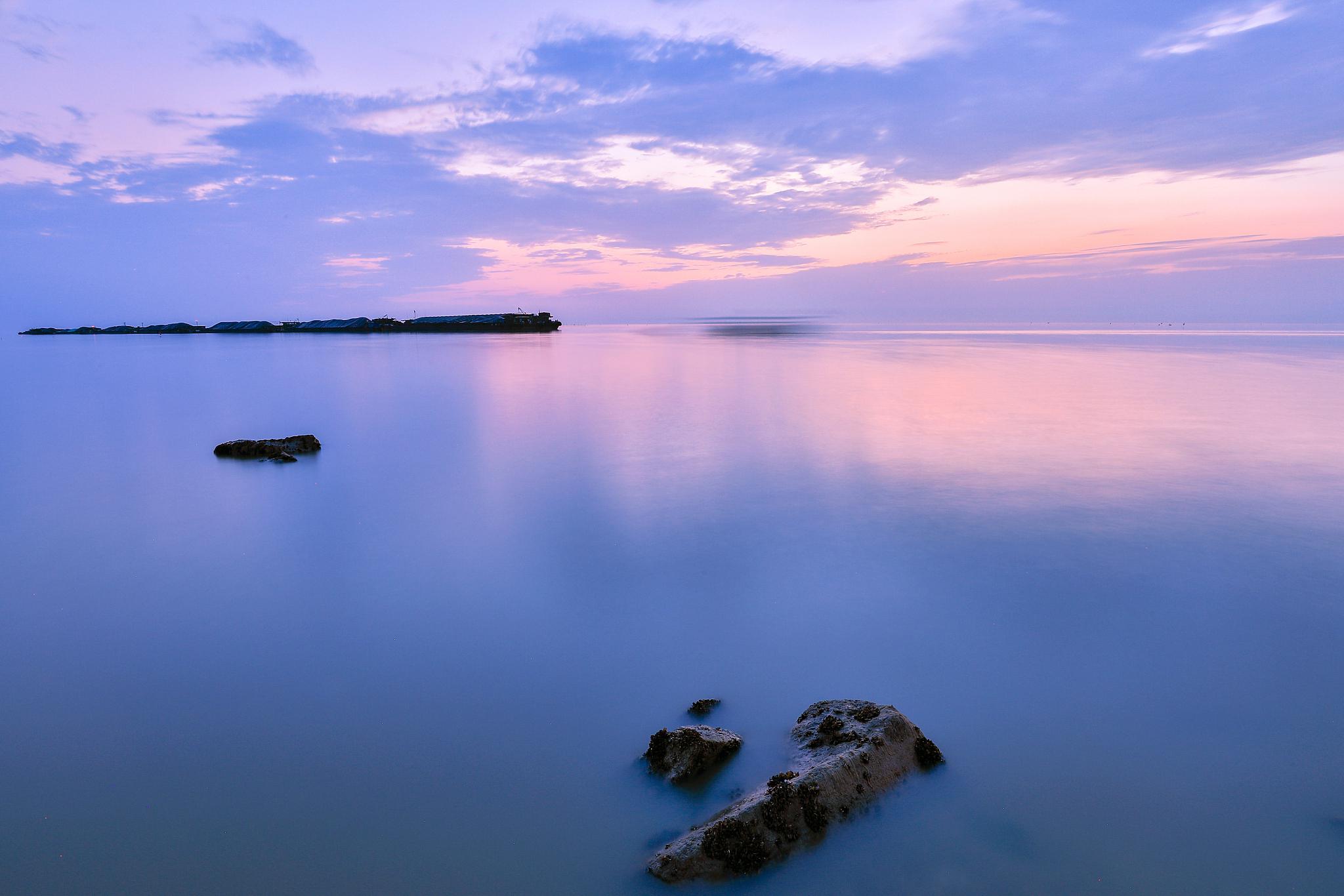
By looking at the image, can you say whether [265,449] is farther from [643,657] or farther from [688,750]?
[688,750]

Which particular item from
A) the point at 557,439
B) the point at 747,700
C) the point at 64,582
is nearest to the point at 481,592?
the point at 747,700

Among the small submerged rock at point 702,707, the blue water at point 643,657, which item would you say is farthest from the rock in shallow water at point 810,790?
the small submerged rock at point 702,707

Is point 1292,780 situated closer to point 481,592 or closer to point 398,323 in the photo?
point 481,592

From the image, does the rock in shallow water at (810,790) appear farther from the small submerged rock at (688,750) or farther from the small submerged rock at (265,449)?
the small submerged rock at (265,449)

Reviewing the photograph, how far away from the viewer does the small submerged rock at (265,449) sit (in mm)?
17156

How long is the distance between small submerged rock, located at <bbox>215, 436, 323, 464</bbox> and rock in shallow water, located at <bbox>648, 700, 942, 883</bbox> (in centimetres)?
1583

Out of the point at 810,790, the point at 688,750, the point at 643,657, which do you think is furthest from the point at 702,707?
the point at 810,790

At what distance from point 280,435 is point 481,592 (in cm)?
1722

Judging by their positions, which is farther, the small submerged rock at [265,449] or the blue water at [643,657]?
the small submerged rock at [265,449]

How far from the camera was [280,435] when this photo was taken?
22359mm

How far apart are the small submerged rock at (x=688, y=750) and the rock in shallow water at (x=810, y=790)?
48cm

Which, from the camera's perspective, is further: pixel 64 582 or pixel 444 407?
pixel 444 407

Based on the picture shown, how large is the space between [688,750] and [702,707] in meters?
0.89

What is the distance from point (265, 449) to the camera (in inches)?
683
